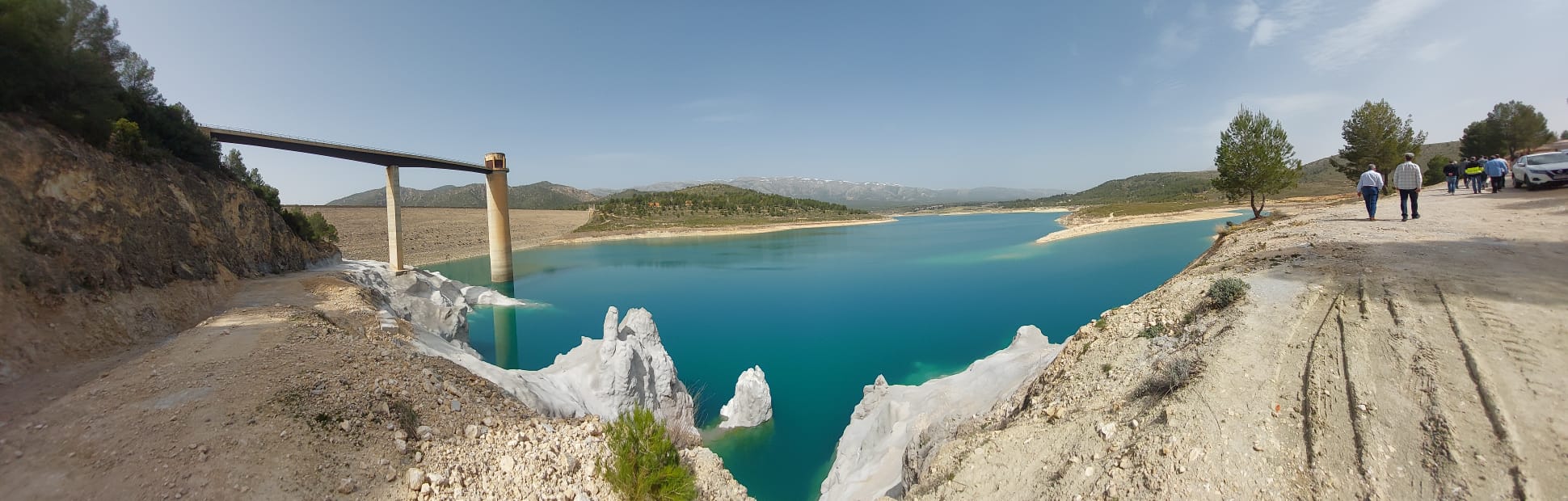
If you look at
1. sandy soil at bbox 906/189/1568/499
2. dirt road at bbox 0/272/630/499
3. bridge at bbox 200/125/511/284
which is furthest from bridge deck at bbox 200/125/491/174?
sandy soil at bbox 906/189/1568/499

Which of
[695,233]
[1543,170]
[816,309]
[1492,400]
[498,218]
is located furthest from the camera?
[695,233]

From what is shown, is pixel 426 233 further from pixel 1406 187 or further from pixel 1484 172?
pixel 1484 172

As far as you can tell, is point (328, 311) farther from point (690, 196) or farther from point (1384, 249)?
point (690, 196)

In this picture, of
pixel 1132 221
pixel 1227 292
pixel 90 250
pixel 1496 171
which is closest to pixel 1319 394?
pixel 1227 292

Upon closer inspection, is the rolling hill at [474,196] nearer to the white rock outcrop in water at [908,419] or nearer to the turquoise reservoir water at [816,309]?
the turquoise reservoir water at [816,309]

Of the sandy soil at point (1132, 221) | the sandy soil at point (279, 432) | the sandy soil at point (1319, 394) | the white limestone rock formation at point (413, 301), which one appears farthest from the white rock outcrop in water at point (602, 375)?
the sandy soil at point (1132, 221)

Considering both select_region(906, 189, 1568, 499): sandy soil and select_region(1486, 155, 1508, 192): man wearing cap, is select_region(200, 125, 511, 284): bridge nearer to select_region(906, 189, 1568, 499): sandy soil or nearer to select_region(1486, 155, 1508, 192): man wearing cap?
select_region(906, 189, 1568, 499): sandy soil
